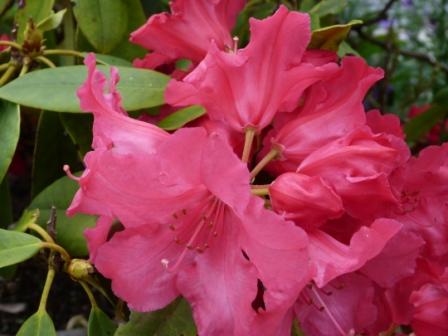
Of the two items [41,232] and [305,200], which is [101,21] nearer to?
[41,232]

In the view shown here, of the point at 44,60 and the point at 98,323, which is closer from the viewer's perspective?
the point at 98,323

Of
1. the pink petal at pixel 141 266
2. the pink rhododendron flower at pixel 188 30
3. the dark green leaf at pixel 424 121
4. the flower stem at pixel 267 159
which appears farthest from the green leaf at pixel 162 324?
the dark green leaf at pixel 424 121

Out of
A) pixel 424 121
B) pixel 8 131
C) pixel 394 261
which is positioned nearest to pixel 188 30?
pixel 8 131

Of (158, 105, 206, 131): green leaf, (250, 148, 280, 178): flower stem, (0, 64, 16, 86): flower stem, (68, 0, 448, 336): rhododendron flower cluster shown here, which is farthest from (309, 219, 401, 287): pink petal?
(0, 64, 16, 86): flower stem

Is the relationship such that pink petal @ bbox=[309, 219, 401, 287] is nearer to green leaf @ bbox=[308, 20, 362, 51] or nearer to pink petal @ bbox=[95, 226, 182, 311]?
pink petal @ bbox=[95, 226, 182, 311]

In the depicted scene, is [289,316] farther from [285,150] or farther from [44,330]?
[44,330]

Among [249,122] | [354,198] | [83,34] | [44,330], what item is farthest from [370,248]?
[83,34]
